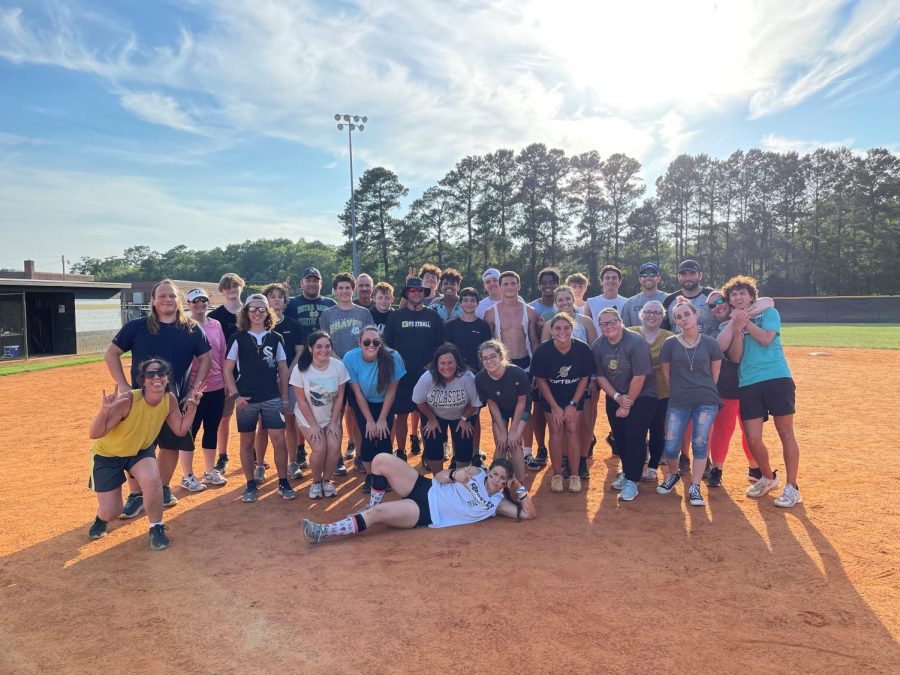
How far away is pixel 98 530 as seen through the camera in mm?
4480

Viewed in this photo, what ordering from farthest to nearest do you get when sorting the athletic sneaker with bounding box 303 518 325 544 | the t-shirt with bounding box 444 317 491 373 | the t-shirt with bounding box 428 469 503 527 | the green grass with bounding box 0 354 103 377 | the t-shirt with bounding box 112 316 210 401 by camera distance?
the green grass with bounding box 0 354 103 377 → the t-shirt with bounding box 444 317 491 373 → the t-shirt with bounding box 112 316 210 401 → the t-shirt with bounding box 428 469 503 527 → the athletic sneaker with bounding box 303 518 325 544

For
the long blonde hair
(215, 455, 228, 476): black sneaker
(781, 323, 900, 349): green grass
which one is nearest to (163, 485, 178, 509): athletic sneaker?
(215, 455, 228, 476): black sneaker

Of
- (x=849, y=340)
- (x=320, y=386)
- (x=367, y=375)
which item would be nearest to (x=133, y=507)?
(x=320, y=386)

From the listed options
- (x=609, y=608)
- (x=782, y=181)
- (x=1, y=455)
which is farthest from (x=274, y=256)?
(x=609, y=608)

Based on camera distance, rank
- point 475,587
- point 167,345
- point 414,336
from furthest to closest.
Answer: point 414,336
point 167,345
point 475,587

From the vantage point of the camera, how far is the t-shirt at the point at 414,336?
5.96 meters

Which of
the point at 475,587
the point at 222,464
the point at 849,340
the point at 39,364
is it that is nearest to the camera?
the point at 475,587

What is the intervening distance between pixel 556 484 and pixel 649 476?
3.89 ft

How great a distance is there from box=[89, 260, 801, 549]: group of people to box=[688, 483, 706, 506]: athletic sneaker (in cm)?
1

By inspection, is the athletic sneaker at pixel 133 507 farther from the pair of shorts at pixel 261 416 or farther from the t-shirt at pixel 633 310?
the t-shirt at pixel 633 310

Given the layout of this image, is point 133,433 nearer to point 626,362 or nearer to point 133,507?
point 133,507

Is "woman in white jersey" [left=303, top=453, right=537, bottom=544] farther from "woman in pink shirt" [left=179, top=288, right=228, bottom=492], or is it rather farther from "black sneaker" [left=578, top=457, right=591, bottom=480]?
"woman in pink shirt" [left=179, top=288, right=228, bottom=492]

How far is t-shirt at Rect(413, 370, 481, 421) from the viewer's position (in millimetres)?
5453

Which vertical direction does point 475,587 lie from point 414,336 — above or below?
below
